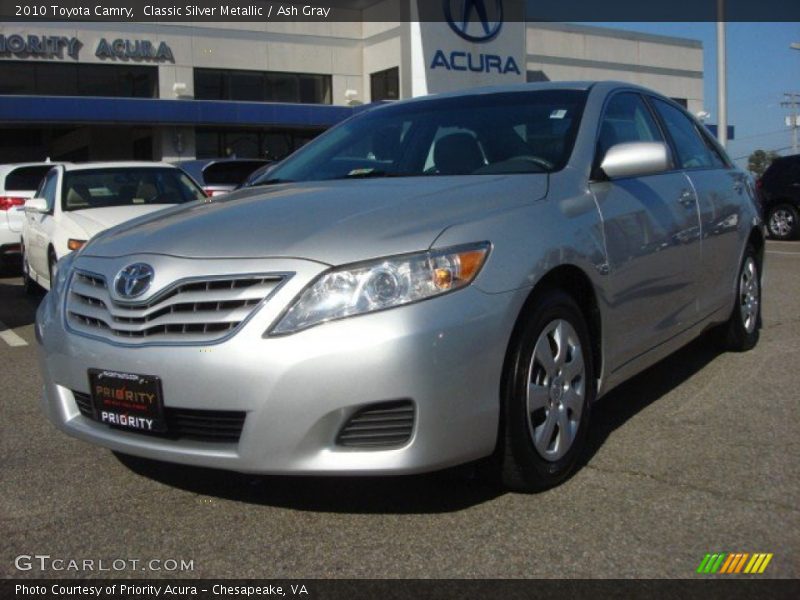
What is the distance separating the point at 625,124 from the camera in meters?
4.47

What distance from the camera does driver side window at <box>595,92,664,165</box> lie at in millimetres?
4172

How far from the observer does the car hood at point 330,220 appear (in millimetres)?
3006

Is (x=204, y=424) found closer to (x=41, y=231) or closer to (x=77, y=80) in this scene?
(x=41, y=231)

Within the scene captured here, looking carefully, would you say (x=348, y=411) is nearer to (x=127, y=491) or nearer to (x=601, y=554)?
(x=601, y=554)

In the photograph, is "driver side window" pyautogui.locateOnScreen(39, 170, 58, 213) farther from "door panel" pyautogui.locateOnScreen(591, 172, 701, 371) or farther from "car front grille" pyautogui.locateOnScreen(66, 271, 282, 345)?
"door panel" pyautogui.locateOnScreen(591, 172, 701, 371)

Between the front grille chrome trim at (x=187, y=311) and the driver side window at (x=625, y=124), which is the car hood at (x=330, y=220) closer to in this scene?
the front grille chrome trim at (x=187, y=311)

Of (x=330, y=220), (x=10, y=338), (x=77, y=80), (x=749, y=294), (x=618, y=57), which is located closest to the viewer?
(x=330, y=220)

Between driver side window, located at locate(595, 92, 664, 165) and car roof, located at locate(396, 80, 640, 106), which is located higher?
car roof, located at locate(396, 80, 640, 106)

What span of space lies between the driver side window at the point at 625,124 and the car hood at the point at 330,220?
0.70 m

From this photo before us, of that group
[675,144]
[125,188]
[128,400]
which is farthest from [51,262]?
[675,144]

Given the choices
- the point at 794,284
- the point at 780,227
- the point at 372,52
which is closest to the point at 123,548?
the point at 794,284

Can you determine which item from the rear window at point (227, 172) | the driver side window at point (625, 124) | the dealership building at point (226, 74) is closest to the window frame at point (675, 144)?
the driver side window at point (625, 124)

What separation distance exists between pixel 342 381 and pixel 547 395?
91 cm

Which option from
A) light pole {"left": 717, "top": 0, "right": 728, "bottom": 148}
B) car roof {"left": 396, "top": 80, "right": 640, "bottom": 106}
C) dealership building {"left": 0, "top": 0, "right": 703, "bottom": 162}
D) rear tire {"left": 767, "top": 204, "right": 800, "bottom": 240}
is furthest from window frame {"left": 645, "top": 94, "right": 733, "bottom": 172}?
dealership building {"left": 0, "top": 0, "right": 703, "bottom": 162}
